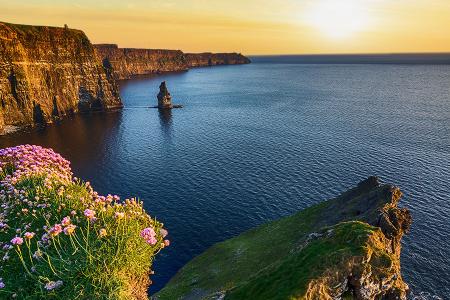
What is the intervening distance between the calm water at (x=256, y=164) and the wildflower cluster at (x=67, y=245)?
97.1 ft

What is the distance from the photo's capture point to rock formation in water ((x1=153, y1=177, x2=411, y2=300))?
2209 centimetres

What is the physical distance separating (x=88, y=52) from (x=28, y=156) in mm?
152000

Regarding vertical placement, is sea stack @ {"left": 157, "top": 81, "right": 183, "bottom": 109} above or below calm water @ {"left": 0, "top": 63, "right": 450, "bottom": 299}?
above

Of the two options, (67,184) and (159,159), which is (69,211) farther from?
(159,159)

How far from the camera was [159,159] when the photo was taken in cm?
9825

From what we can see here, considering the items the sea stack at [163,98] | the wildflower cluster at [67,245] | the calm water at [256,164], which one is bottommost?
the calm water at [256,164]

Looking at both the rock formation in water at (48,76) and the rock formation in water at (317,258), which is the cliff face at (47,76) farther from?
the rock formation in water at (317,258)

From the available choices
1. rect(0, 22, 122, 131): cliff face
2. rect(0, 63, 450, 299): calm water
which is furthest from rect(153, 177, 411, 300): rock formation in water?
rect(0, 22, 122, 131): cliff face

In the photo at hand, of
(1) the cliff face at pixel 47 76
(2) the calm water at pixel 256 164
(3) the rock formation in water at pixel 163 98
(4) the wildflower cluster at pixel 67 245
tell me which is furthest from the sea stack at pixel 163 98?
(4) the wildflower cluster at pixel 67 245

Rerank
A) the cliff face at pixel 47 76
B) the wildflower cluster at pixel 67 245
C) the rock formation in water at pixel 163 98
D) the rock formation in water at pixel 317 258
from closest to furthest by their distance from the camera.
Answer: the wildflower cluster at pixel 67 245
the rock formation in water at pixel 317 258
the cliff face at pixel 47 76
the rock formation in water at pixel 163 98

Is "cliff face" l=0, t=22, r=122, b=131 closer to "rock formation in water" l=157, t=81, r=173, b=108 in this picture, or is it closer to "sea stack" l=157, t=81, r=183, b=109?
"sea stack" l=157, t=81, r=183, b=109

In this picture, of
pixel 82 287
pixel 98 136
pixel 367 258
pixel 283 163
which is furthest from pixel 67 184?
pixel 98 136

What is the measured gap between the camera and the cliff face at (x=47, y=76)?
401 ft

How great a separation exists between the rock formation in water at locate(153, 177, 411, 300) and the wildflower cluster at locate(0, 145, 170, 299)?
9310 millimetres
